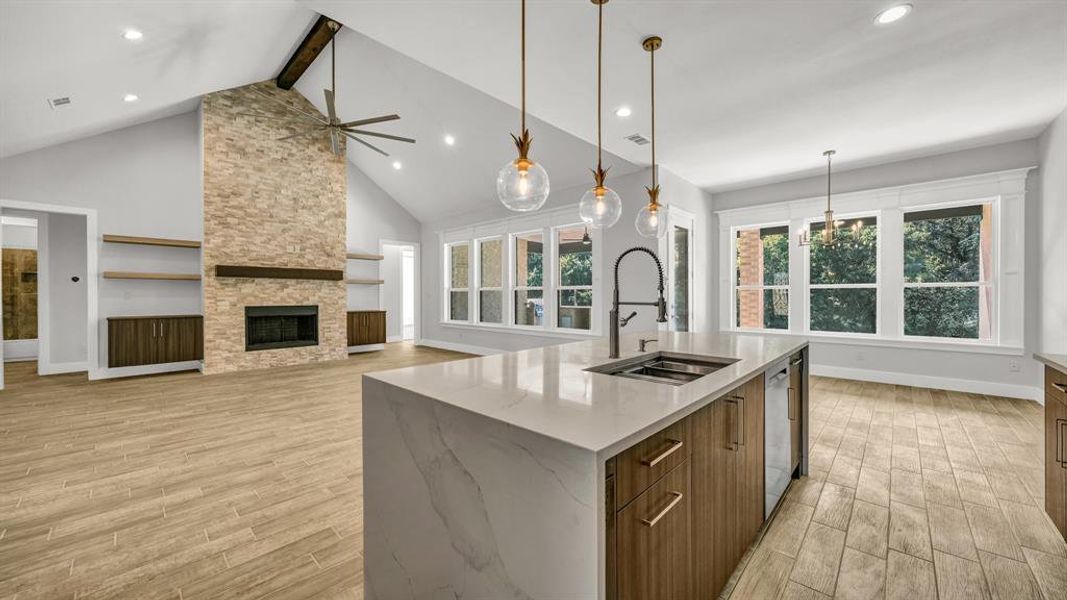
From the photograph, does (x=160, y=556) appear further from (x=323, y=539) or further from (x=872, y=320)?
(x=872, y=320)

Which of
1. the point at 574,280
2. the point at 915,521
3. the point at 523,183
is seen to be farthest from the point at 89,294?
the point at 915,521

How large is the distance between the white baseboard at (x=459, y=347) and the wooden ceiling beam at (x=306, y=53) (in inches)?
202

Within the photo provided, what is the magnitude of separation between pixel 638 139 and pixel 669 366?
3.16 metres

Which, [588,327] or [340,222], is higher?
[340,222]

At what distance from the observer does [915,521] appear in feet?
7.10

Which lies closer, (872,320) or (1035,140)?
(1035,140)

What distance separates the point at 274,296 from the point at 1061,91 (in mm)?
9186

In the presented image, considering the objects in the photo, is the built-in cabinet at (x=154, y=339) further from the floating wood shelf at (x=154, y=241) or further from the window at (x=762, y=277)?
the window at (x=762, y=277)

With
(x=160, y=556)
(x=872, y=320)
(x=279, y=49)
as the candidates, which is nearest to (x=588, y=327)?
(x=872, y=320)

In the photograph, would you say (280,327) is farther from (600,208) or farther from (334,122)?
(600,208)

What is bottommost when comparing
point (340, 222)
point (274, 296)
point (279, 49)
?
point (274, 296)

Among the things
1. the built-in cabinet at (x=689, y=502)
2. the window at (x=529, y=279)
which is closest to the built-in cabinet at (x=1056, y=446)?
the built-in cabinet at (x=689, y=502)

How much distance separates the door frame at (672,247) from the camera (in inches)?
220

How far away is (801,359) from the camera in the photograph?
2693 millimetres
